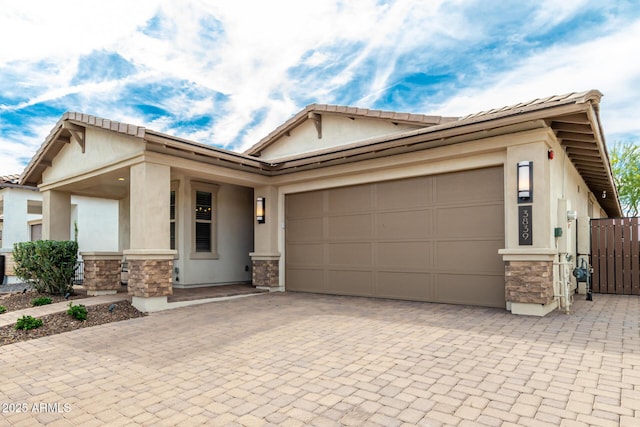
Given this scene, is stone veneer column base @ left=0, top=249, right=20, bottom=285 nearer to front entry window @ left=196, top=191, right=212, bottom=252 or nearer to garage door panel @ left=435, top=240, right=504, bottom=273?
front entry window @ left=196, top=191, right=212, bottom=252

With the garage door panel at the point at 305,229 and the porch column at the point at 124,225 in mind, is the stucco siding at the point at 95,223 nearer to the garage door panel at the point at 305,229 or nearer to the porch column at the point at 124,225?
the porch column at the point at 124,225

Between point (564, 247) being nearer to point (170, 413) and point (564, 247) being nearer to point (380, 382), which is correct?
point (380, 382)

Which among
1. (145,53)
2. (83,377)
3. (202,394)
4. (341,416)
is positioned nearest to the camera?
(341,416)

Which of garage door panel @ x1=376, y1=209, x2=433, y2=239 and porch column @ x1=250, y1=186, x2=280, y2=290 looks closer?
garage door panel @ x1=376, y1=209, x2=433, y2=239

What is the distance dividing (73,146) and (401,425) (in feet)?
34.3

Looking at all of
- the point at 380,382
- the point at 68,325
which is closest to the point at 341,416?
the point at 380,382

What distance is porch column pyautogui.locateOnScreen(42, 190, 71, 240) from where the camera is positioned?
10.8 meters

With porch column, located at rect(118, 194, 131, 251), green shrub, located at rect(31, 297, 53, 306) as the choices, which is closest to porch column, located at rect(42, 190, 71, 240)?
porch column, located at rect(118, 194, 131, 251)

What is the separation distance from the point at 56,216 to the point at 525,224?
469 inches

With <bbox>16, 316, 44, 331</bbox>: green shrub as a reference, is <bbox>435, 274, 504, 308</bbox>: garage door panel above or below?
above

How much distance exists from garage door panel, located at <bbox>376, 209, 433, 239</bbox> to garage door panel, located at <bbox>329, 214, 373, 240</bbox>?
263 millimetres

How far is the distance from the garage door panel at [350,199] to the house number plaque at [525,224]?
3.16m

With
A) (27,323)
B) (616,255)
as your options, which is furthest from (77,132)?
(616,255)

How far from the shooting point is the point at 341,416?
2854mm
